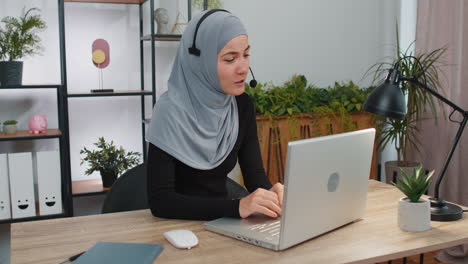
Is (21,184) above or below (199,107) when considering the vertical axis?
below

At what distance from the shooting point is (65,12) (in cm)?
300

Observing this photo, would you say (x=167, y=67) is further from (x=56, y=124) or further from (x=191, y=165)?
(x=191, y=165)

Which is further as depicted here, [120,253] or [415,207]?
[415,207]

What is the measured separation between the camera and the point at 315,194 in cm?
126

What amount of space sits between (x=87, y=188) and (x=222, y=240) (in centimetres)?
178

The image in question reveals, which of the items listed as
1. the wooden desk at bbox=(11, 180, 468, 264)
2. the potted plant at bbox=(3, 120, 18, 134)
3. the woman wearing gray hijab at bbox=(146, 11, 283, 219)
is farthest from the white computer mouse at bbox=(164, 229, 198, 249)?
the potted plant at bbox=(3, 120, 18, 134)

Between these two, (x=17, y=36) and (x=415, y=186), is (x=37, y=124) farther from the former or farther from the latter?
(x=415, y=186)

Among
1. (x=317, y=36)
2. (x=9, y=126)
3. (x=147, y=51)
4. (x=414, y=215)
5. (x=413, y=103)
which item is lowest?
(x=414, y=215)

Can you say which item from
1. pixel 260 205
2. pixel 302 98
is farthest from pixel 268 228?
pixel 302 98

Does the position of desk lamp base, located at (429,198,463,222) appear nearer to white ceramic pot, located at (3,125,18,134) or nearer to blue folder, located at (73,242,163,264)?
blue folder, located at (73,242,163,264)

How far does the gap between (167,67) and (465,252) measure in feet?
6.83

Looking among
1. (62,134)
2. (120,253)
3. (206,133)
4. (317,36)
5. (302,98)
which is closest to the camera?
(120,253)

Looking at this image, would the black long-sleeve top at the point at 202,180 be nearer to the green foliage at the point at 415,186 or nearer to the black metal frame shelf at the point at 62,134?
the green foliage at the point at 415,186

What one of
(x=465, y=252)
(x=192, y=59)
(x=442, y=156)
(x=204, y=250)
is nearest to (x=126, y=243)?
(x=204, y=250)
